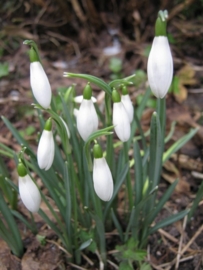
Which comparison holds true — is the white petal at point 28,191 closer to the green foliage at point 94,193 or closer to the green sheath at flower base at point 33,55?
the green foliage at point 94,193

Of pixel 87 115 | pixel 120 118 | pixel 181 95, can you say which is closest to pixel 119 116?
pixel 120 118

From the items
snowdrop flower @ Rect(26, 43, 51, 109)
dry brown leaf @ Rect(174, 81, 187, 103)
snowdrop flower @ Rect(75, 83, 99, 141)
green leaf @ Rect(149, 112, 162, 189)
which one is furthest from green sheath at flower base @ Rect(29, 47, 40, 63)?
dry brown leaf @ Rect(174, 81, 187, 103)

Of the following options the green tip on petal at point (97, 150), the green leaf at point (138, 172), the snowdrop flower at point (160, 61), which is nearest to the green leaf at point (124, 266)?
the green leaf at point (138, 172)

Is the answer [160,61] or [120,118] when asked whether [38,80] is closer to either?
[120,118]

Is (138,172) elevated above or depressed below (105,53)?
below

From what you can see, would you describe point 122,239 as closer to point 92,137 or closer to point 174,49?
point 92,137

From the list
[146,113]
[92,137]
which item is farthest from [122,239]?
[146,113]

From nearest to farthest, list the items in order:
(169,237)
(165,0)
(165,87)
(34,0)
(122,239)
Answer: (165,87) → (122,239) → (169,237) → (165,0) → (34,0)
